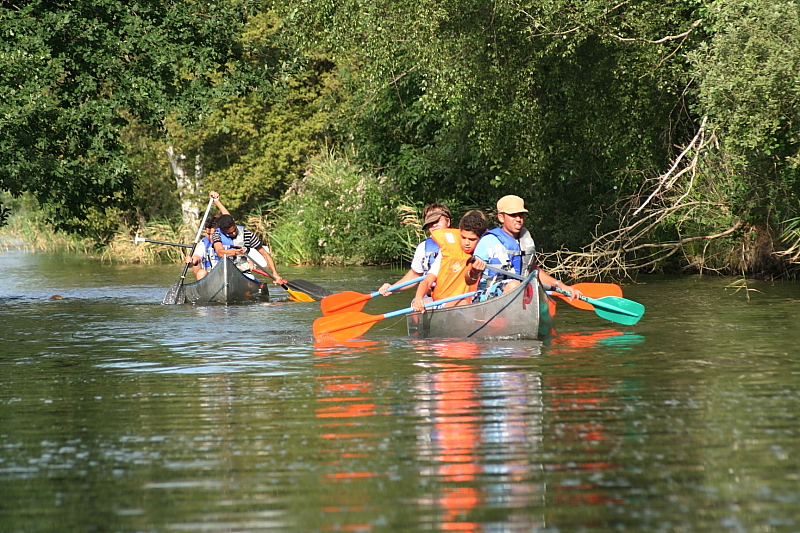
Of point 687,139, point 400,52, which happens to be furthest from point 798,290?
point 400,52

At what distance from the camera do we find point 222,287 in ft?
60.0

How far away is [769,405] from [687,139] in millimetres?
13781

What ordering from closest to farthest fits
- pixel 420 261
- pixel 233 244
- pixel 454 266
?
pixel 454 266 → pixel 420 261 → pixel 233 244

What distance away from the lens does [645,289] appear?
63.6ft

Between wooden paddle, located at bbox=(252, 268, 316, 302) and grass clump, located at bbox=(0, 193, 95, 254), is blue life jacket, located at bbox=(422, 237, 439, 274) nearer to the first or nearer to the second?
wooden paddle, located at bbox=(252, 268, 316, 302)

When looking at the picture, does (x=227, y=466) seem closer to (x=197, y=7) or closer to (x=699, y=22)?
(x=699, y=22)

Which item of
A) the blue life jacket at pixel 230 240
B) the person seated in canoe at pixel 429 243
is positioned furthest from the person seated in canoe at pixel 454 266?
the blue life jacket at pixel 230 240

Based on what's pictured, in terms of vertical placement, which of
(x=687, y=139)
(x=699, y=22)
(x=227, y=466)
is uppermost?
(x=699, y=22)

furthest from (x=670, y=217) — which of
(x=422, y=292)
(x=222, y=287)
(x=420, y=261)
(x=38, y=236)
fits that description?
(x=38, y=236)

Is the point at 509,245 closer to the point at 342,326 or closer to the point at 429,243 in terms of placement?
A: the point at 429,243

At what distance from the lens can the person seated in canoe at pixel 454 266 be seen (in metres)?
11.6

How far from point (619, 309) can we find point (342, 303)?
321 centimetres

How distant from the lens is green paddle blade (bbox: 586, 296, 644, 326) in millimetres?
13117

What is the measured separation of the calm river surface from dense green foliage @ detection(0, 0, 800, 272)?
4143mm
